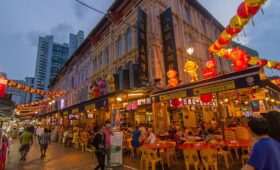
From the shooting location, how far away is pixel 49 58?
10575 centimetres

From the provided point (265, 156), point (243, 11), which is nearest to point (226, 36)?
point (243, 11)

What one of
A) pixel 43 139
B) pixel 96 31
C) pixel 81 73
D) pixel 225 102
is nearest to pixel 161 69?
pixel 43 139

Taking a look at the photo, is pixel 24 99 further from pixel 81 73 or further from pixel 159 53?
pixel 159 53

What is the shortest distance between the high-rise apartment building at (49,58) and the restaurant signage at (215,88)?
350 feet

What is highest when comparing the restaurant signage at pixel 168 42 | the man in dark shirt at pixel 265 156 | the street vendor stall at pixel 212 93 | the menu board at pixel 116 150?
the restaurant signage at pixel 168 42

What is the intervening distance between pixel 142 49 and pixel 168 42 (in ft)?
8.03

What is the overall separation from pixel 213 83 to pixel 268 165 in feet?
19.0

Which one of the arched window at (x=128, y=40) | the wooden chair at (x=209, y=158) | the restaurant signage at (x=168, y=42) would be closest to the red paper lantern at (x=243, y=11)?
the wooden chair at (x=209, y=158)

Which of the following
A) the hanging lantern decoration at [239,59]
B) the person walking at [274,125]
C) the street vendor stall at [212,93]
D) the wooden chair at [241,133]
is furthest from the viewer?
the hanging lantern decoration at [239,59]

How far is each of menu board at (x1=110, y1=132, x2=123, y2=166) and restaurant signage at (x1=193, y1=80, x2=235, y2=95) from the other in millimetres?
4571

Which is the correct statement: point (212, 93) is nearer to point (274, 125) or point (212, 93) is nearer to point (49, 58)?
point (274, 125)

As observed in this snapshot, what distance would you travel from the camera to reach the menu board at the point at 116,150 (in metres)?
8.26

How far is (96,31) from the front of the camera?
23.2m

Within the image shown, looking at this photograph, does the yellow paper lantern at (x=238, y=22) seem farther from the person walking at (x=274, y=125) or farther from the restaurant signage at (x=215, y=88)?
the person walking at (x=274, y=125)
